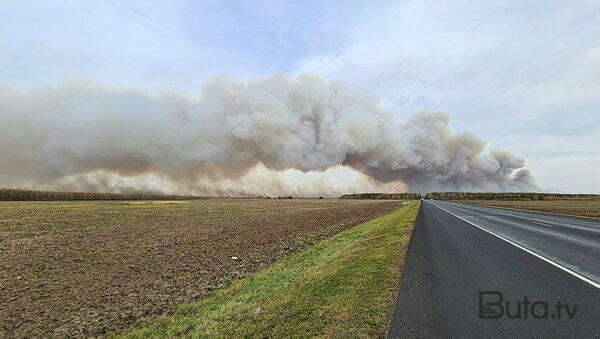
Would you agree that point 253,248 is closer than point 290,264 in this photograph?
No

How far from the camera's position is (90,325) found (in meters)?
8.91

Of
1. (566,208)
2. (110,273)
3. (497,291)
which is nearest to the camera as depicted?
(497,291)

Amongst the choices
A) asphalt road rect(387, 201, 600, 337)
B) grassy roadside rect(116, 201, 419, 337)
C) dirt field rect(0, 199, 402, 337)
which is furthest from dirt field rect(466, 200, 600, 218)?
grassy roadside rect(116, 201, 419, 337)

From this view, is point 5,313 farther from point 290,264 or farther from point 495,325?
point 495,325

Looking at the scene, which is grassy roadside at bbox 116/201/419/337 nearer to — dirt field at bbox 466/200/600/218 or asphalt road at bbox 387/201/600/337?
asphalt road at bbox 387/201/600/337

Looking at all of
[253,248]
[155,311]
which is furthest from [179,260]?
[155,311]

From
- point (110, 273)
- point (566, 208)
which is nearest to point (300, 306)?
point (110, 273)

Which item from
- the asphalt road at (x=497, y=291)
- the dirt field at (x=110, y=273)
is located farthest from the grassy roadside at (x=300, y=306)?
the dirt field at (x=110, y=273)

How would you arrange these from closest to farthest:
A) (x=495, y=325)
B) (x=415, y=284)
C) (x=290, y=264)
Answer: (x=495, y=325), (x=415, y=284), (x=290, y=264)

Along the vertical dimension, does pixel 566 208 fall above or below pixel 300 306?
above

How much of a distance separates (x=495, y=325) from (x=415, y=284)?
2.81 meters

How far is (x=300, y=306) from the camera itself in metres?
7.63

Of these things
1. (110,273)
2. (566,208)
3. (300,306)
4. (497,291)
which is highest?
(566,208)

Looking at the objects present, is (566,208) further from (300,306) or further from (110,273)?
(110,273)
